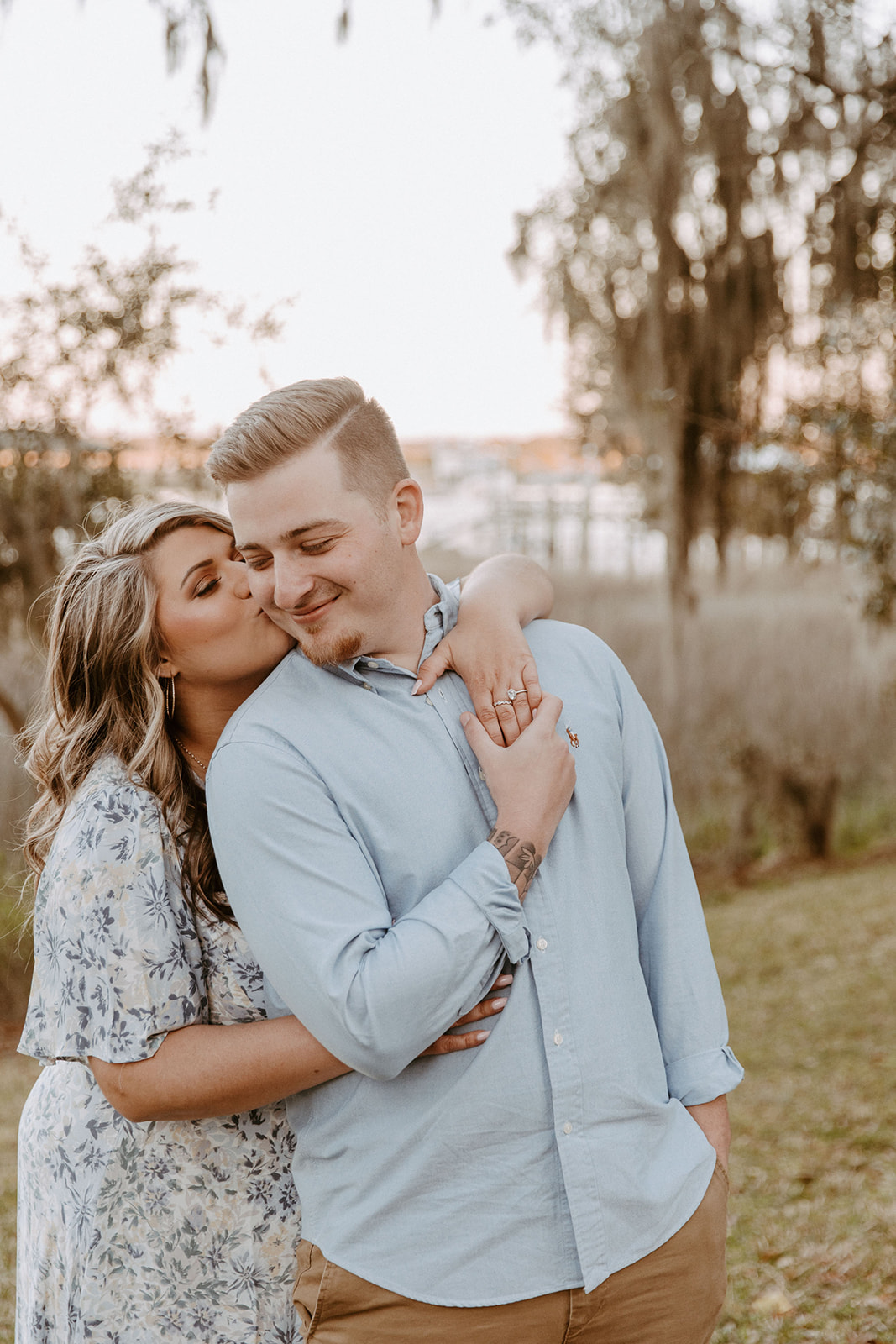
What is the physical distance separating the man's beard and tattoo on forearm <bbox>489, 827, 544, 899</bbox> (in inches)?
12.2

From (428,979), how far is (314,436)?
69 cm

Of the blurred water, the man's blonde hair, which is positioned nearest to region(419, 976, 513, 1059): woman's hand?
the man's blonde hair

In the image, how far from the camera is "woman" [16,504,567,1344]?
143 cm

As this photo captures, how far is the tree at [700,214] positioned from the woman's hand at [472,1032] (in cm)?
408

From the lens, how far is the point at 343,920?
1273mm

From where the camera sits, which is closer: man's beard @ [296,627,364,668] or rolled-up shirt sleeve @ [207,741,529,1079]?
rolled-up shirt sleeve @ [207,741,529,1079]

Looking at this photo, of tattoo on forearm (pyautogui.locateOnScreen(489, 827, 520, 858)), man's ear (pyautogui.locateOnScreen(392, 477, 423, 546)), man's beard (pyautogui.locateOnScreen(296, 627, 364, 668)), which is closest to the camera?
tattoo on forearm (pyautogui.locateOnScreen(489, 827, 520, 858))

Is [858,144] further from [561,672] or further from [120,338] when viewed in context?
[561,672]

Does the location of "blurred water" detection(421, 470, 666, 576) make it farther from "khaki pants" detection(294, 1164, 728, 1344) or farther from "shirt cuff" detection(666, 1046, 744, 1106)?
"khaki pants" detection(294, 1164, 728, 1344)

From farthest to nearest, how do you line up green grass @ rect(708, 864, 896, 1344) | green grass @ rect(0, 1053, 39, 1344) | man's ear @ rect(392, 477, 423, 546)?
green grass @ rect(0, 1053, 39, 1344), green grass @ rect(708, 864, 896, 1344), man's ear @ rect(392, 477, 423, 546)

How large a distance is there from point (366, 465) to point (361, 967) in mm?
660

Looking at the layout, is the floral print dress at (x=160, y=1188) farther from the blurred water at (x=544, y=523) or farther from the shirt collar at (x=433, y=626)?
the blurred water at (x=544, y=523)

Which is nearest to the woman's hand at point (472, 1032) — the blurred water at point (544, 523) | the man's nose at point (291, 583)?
the man's nose at point (291, 583)

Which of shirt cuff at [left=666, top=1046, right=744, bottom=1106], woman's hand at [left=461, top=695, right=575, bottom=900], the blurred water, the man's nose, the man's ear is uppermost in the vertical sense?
the man's ear
